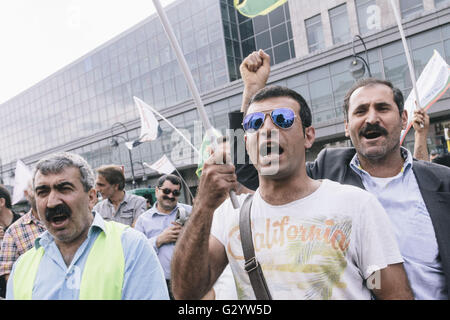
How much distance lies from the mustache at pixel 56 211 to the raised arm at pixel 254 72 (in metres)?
1.22

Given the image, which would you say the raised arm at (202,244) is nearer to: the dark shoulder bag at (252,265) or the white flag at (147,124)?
the dark shoulder bag at (252,265)

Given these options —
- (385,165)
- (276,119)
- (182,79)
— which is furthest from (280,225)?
(182,79)

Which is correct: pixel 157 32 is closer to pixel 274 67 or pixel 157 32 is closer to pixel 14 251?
pixel 274 67

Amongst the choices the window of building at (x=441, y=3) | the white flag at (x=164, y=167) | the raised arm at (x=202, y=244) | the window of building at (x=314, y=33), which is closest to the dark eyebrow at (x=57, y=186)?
the raised arm at (x=202, y=244)

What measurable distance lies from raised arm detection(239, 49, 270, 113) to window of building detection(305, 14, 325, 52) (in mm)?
22024

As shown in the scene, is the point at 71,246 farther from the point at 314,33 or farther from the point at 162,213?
the point at 314,33

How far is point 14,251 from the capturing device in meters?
3.75

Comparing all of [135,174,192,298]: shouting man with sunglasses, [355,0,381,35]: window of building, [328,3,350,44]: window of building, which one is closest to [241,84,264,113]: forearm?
[135,174,192,298]: shouting man with sunglasses

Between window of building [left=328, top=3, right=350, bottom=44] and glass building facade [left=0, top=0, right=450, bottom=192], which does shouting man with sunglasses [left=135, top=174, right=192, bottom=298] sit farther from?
window of building [left=328, top=3, right=350, bottom=44]

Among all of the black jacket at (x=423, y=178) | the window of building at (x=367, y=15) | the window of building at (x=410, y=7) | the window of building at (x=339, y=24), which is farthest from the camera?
the window of building at (x=339, y=24)

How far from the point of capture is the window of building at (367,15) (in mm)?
20562

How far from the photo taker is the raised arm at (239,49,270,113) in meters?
2.31
